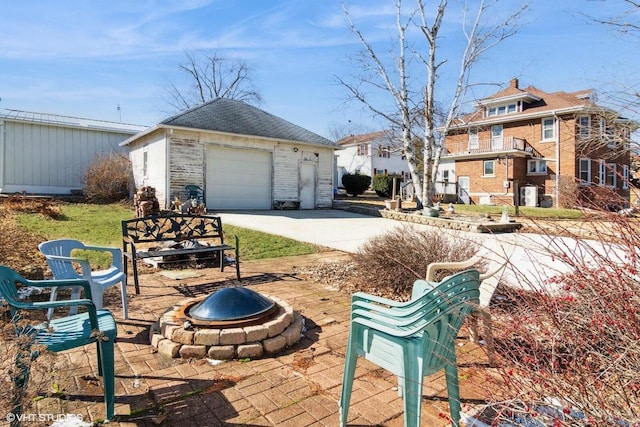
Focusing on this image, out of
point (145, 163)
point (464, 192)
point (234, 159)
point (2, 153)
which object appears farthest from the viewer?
point (464, 192)

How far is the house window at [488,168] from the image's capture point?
27250mm

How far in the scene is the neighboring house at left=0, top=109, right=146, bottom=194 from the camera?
715 inches

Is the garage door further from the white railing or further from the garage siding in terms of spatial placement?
the white railing

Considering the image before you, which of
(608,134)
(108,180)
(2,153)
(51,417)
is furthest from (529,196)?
(2,153)

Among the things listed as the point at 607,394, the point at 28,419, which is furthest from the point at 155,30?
the point at 607,394

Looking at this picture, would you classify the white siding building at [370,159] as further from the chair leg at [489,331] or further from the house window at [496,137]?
the chair leg at [489,331]

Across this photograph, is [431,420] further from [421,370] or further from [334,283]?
[334,283]

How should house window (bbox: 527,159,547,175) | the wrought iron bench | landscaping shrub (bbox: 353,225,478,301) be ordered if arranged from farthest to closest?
house window (bbox: 527,159,547,175), the wrought iron bench, landscaping shrub (bbox: 353,225,478,301)

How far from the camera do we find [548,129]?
2556 cm

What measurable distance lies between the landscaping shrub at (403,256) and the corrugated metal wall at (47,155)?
19014 millimetres

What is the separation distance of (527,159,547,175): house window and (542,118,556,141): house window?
5.29ft

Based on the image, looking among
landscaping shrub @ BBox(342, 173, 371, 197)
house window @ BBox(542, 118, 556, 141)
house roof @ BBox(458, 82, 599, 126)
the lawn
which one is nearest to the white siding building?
landscaping shrub @ BBox(342, 173, 371, 197)

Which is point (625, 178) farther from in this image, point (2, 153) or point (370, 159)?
point (370, 159)

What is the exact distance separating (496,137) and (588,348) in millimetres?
29541
